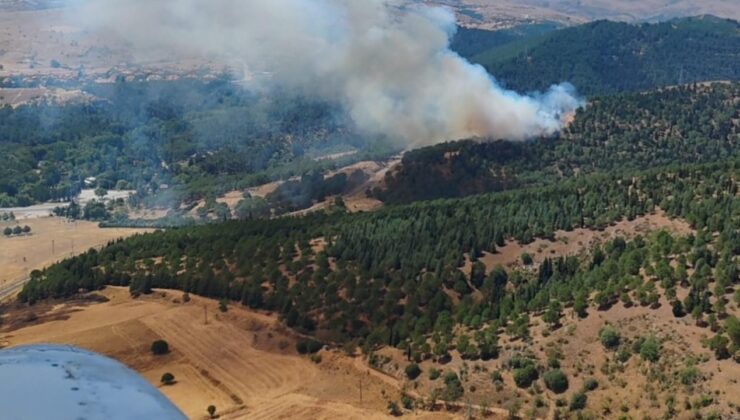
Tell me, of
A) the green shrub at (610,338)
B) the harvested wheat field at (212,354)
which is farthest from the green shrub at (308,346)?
the green shrub at (610,338)

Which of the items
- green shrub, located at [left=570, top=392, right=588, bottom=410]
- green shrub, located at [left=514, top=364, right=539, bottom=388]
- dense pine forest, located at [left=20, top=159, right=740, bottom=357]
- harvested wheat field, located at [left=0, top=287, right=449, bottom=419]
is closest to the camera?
green shrub, located at [left=570, top=392, right=588, bottom=410]

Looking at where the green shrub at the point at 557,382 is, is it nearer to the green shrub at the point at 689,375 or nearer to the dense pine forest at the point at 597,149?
the green shrub at the point at 689,375

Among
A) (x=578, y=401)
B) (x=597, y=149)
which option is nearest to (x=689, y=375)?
(x=578, y=401)

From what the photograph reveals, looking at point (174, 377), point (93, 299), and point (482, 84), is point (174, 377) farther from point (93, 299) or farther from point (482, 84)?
point (482, 84)

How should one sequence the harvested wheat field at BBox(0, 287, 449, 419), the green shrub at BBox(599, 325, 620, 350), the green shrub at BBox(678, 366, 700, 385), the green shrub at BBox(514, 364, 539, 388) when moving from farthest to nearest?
the harvested wheat field at BBox(0, 287, 449, 419), the green shrub at BBox(599, 325, 620, 350), the green shrub at BBox(514, 364, 539, 388), the green shrub at BBox(678, 366, 700, 385)

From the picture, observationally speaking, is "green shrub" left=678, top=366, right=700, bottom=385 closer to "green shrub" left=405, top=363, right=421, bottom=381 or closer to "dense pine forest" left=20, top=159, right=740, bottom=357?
"dense pine forest" left=20, top=159, right=740, bottom=357

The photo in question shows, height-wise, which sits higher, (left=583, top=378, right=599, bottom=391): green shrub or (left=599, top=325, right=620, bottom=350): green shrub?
(left=599, top=325, right=620, bottom=350): green shrub

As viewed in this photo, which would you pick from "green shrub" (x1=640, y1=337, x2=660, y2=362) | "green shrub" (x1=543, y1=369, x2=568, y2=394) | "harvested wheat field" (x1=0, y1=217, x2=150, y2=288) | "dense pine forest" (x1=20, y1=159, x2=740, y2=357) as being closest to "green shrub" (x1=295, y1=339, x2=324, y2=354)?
"dense pine forest" (x1=20, y1=159, x2=740, y2=357)

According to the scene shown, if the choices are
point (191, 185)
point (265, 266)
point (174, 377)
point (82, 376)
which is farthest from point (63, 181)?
point (82, 376)
